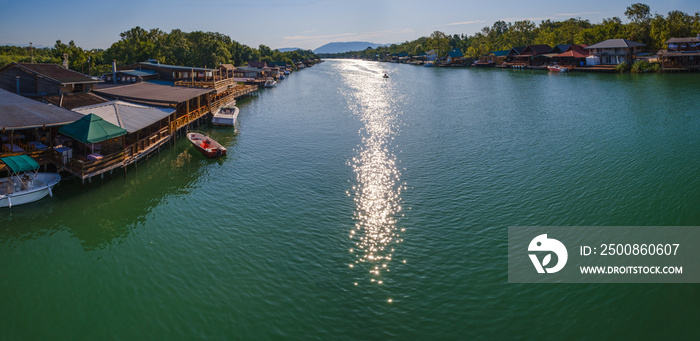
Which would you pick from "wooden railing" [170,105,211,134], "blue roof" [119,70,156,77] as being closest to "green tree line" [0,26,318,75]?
"blue roof" [119,70,156,77]

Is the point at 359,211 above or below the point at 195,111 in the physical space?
below

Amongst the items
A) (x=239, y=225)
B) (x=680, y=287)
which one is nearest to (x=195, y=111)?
Answer: (x=239, y=225)

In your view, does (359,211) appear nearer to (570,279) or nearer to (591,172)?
(570,279)

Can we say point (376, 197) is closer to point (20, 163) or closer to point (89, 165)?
point (89, 165)

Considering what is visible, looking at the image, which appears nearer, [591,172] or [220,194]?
[220,194]

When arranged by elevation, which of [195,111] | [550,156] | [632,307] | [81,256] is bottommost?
[632,307]

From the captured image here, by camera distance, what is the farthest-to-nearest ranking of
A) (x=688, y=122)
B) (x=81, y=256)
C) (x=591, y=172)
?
(x=688, y=122) → (x=591, y=172) → (x=81, y=256)

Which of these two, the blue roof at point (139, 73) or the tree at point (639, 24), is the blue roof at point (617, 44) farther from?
the blue roof at point (139, 73)

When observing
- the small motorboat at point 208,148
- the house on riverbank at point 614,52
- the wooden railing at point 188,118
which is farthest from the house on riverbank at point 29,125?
the house on riverbank at point 614,52
